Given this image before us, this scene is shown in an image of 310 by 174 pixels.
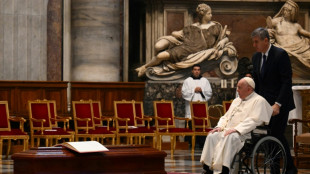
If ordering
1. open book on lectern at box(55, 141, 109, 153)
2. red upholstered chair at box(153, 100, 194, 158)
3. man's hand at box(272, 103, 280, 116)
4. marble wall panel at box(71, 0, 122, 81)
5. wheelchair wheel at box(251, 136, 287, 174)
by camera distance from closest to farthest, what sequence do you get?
open book on lectern at box(55, 141, 109, 153) → wheelchair wheel at box(251, 136, 287, 174) → man's hand at box(272, 103, 280, 116) → red upholstered chair at box(153, 100, 194, 158) → marble wall panel at box(71, 0, 122, 81)

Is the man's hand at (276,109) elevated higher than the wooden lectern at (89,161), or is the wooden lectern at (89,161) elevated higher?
the man's hand at (276,109)

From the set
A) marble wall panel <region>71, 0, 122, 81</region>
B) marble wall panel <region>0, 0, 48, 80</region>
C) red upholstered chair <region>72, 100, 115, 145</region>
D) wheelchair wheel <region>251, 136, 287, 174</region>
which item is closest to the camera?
wheelchair wheel <region>251, 136, 287, 174</region>

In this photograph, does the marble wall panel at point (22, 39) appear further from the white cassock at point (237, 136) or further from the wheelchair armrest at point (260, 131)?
the wheelchair armrest at point (260, 131)

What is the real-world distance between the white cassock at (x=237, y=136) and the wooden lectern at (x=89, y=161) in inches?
89.3

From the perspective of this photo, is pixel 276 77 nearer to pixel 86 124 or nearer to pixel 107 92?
pixel 86 124

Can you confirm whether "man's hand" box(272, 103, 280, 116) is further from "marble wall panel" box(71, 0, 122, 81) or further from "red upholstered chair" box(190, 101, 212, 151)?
"marble wall panel" box(71, 0, 122, 81)

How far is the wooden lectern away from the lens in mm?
4461

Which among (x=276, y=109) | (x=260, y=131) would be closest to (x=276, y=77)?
(x=276, y=109)

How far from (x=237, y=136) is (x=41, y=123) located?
202 inches

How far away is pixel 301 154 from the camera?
9805mm

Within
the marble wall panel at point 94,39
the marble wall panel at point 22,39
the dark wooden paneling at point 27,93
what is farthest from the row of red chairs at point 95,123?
the marble wall panel at point 22,39

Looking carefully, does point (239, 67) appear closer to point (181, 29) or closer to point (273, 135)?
point (181, 29)

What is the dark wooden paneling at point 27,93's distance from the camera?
1339 centimetres

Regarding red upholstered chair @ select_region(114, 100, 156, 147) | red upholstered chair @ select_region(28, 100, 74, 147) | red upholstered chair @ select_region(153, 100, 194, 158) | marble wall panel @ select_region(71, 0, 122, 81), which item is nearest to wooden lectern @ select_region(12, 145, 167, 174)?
red upholstered chair @ select_region(28, 100, 74, 147)
